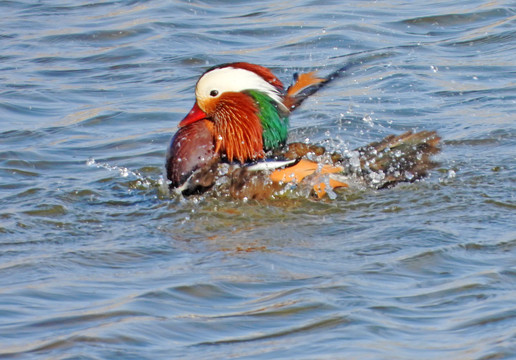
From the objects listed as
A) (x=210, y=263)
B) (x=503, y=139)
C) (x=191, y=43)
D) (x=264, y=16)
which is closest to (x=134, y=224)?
(x=210, y=263)

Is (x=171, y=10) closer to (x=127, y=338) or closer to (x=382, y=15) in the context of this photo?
(x=382, y=15)

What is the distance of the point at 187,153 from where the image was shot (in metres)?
6.27

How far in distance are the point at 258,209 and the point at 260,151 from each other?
1.93 feet

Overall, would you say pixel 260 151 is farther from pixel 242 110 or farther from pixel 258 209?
pixel 258 209

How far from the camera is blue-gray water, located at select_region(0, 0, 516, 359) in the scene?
423 cm

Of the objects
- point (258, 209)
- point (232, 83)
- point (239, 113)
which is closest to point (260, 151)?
point (239, 113)

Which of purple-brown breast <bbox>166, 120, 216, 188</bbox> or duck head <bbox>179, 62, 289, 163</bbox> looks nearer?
purple-brown breast <bbox>166, 120, 216, 188</bbox>

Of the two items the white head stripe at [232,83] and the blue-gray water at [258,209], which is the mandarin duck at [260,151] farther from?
the blue-gray water at [258,209]

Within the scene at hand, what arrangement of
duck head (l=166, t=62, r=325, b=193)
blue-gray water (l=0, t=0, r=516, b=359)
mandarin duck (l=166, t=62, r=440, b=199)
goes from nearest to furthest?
1. blue-gray water (l=0, t=0, r=516, b=359)
2. mandarin duck (l=166, t=62, r=440, b=199)
3. duck head (l=166, t=62, r=325, b=193)

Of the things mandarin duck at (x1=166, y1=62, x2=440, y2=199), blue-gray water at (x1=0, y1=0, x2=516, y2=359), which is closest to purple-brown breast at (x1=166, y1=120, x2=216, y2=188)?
mandarin duck at (x1=166, y1=62, x2=440, y2=199)

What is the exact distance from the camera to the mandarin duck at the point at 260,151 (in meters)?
6.17

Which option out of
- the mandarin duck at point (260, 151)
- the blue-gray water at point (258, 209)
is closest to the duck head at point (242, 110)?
the mandarin duck at point (260, 151)

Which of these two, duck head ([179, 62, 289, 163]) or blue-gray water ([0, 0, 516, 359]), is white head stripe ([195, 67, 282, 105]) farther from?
blue-gray water ([0, 0, 516, 359])

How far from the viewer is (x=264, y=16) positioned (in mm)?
11344
